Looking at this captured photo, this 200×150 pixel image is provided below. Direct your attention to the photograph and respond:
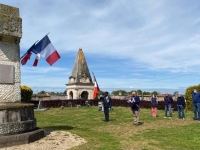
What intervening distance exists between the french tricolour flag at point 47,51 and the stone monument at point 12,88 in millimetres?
908

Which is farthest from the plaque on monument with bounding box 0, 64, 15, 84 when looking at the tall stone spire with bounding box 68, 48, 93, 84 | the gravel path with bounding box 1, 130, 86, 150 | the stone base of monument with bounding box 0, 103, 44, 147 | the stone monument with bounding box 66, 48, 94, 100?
the tall stone spire with bounding box 68, 48, 93, 84

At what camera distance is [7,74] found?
791 centimetres

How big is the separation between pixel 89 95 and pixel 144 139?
28017mm

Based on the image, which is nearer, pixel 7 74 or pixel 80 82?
pixel 7 74

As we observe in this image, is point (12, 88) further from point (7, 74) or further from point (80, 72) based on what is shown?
point (80, 72)

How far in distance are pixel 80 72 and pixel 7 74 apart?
28.9 m

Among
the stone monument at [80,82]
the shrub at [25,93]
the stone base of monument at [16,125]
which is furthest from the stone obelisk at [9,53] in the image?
the stone monument at [80,82]

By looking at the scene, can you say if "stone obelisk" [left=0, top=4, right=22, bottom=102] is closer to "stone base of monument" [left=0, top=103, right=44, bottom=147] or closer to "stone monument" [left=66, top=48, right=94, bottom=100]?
"stone base of monument" [left=0, top=103, right=44, bottom=147]

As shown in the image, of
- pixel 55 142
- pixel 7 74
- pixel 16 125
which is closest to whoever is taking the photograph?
pixel 16 125

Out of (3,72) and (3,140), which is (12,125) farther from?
(3,72)

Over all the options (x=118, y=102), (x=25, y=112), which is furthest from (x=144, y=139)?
(x=118, y=102)

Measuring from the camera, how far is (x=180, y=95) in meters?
14.1

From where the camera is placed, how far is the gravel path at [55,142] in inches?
271

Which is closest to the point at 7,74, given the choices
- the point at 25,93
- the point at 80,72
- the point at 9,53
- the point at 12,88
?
the point at 12,88
